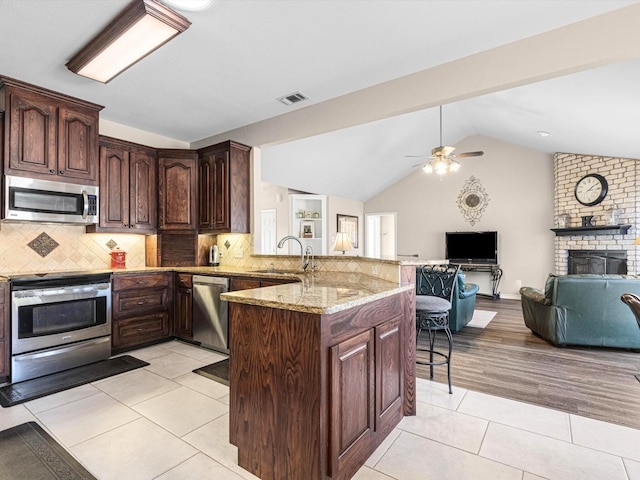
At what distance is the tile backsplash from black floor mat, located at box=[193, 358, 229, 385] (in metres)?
1.92

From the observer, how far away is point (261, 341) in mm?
1741

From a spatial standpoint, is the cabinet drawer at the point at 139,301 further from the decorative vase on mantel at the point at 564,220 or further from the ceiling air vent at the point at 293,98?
the decorative vase on mantel at the point at 564,220

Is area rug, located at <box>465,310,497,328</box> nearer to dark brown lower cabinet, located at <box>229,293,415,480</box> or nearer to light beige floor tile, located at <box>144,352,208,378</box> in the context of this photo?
dark brown lower cabinet, located at <box>229,293,415,480</box>

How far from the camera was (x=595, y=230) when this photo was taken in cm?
625

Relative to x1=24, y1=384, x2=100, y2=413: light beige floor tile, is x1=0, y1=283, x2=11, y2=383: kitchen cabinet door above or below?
above

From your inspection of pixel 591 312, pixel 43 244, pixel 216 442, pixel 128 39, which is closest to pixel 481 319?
pixel 591 312

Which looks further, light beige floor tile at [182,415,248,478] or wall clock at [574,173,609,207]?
wall clock at [574,173,609,207]

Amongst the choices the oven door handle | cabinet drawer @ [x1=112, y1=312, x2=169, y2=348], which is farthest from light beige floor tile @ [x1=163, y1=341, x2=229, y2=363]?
the oven door handle

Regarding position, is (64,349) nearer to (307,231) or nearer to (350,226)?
(307,231)

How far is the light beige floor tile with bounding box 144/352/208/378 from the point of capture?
3.13 meters

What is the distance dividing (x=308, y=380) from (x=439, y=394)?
1.64m

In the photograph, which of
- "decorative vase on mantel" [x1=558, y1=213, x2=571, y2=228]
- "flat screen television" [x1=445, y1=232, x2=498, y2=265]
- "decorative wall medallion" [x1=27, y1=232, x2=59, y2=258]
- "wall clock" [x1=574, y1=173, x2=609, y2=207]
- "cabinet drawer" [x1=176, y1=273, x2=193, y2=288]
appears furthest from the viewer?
"flat screen television" [x1=445, y1=232, x2=498, y2=265]

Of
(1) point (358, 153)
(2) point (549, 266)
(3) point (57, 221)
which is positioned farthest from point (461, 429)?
(2) point (549, 266)

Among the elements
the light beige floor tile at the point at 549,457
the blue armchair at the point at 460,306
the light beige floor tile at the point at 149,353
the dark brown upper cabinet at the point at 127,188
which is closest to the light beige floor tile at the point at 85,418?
the light beige floor tile at the point at 149,353
